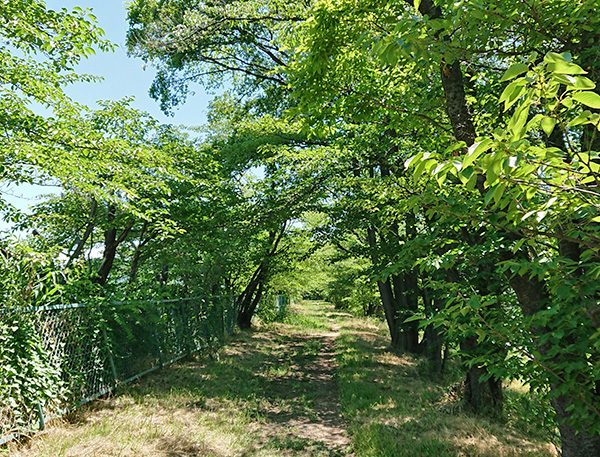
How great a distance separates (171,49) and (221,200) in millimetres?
4181

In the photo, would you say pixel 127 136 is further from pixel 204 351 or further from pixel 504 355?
pixel 504 355

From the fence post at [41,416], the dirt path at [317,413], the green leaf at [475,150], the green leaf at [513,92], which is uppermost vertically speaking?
the green leaf at [513,92]

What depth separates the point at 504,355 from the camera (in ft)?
10.3

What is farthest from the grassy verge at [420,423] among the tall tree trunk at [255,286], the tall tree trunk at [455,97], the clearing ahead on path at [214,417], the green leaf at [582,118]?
the tall tree trunk at [255,286]

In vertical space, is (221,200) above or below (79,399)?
above

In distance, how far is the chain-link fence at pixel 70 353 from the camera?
4.42 meters

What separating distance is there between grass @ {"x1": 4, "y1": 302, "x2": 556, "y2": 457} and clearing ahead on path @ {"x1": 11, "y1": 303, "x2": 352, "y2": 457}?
2cm

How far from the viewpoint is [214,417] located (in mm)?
6473

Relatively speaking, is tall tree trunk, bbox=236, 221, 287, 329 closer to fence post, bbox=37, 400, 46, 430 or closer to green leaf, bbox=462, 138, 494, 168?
fence post, bbox=37, 400, 46, 430

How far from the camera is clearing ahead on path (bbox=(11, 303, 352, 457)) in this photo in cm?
482

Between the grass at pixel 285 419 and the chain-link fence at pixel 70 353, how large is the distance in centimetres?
29

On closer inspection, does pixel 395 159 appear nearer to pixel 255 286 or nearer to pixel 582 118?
pixel 582 118

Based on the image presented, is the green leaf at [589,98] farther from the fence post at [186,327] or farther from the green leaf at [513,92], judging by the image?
the fence post at [186,327]

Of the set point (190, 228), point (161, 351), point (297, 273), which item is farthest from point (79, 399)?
point (297, 273)
